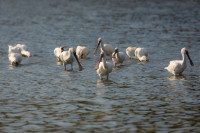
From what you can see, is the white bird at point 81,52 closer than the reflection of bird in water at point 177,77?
No

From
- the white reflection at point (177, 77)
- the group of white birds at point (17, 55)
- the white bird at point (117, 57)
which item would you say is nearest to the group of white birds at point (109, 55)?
the white bird at point (117, 57)

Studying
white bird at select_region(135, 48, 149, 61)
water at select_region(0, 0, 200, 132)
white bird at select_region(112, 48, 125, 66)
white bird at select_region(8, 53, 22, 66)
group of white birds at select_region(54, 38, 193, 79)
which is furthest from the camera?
white bird at select_region(135, 48, 149, 61)

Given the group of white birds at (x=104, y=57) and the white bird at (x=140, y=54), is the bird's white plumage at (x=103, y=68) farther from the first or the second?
the white bird at (x=140, y=54)

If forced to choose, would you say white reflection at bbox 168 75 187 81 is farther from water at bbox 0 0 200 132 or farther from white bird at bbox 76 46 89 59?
white bird at bbox 76 46 89 59

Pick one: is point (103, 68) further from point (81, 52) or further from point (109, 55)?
point (109, 55)

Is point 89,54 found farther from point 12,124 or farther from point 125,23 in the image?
point 125,23

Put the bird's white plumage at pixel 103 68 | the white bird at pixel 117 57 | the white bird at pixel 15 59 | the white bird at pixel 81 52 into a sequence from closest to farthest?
the bird's white plumage at pixel 103 68 → the white bird at pixel 15 59 → the white bird at pixel 117 57 → the white bird at pixel 81 52

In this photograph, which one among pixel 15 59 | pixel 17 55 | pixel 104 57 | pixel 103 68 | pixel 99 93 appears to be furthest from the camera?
pixel 17 55

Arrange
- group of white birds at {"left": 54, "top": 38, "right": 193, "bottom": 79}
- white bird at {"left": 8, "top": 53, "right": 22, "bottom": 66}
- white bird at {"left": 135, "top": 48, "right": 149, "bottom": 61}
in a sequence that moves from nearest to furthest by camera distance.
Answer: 1. group of white birds at {"left": 54, "top": 38, "right": 193, "bottom": 79}
2. white bird at {"left": 8, "top": 53, "right": 22, "bottom": 66}
3. white bird at {"left": 135, "top": 48, "right": 149, "bottom": 61}

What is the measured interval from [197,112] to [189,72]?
698 cm

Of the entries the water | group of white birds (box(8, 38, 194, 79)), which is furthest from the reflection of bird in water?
group of white birds (box(8, 38, 194, 79))

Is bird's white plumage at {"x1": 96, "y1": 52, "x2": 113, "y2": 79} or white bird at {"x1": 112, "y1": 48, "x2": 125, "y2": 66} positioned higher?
white bird at {"x1": 112, "y1": 48, "x2": 125, "y2": 66}

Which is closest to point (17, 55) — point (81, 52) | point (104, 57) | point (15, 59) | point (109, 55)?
point (15, 59)

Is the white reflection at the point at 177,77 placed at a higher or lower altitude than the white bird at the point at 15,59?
lower
